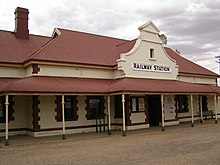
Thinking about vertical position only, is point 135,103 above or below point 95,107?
above

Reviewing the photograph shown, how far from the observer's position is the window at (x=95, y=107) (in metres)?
17.4

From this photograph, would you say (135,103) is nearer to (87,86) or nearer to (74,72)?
(87,86)

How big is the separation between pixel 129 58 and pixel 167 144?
23.7 feet

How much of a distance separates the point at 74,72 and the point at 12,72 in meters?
3.56

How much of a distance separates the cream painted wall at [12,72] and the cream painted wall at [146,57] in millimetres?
5824

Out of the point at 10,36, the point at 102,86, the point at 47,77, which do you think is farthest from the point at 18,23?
the point at 102,86

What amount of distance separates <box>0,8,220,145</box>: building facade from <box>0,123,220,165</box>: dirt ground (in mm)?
2206

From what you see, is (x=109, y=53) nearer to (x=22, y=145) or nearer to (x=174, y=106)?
(x=174, y=106)

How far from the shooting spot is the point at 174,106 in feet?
68.7

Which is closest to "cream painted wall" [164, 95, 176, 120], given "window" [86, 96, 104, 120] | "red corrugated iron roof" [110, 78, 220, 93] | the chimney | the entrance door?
the entrance door

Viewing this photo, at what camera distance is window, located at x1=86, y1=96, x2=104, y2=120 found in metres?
17.4


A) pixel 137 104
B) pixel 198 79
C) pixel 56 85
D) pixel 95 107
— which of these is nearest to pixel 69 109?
pixel 95 107

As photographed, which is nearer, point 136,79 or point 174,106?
point 136,79

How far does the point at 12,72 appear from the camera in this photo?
16.6m
